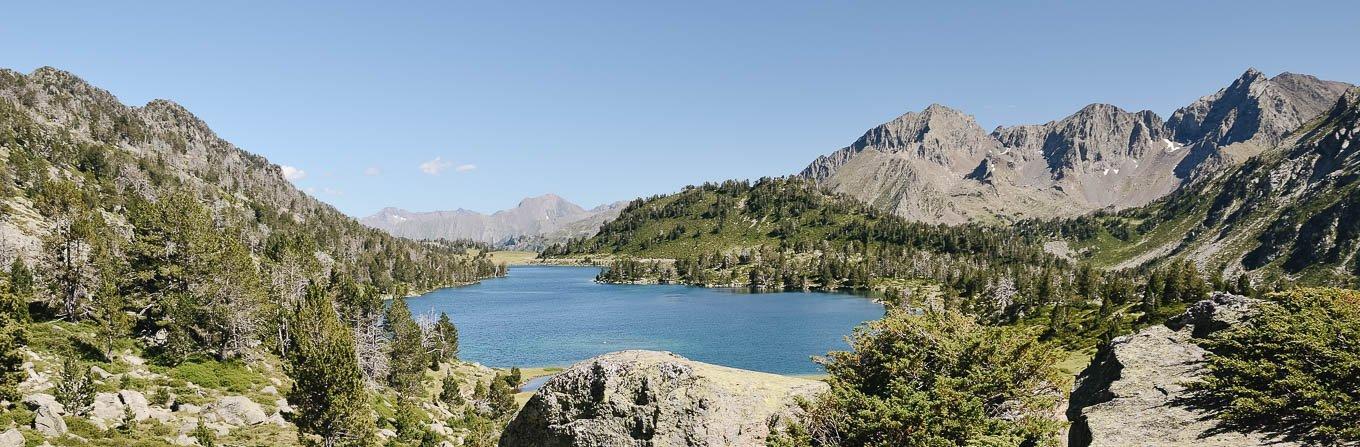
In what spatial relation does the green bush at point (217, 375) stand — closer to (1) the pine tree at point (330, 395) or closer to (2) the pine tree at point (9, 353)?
(1) the pine tree at point (330, 395)

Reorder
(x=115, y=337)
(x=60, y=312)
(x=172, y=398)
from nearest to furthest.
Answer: (x=172, y=398)
(x=115, y=337)
(x=60, y=312)

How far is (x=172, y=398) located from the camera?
5025cm

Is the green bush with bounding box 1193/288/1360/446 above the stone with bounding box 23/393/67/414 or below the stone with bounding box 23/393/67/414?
above

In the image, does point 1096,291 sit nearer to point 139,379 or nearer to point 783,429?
point 783,429

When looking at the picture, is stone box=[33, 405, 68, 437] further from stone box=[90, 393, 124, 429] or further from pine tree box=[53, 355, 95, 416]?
stone box=[90, 393, 124, 429]

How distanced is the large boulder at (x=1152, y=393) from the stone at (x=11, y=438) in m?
53.7

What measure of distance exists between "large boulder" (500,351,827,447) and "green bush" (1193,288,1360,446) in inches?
580

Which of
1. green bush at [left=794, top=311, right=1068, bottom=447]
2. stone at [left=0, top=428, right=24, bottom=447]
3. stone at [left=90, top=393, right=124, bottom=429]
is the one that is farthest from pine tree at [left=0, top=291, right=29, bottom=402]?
green bush at [left=794, top=311, right=1068, bottom=447]

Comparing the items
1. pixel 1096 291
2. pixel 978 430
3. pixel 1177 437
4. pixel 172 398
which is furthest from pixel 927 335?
pixel 1096 291

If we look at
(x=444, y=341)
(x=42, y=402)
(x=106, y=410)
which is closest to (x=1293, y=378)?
(x=42, y=402)

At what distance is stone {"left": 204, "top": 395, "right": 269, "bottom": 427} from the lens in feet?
164

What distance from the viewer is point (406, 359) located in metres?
78.5

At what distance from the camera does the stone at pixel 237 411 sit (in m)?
50.1

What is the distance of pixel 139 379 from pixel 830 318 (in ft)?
487
